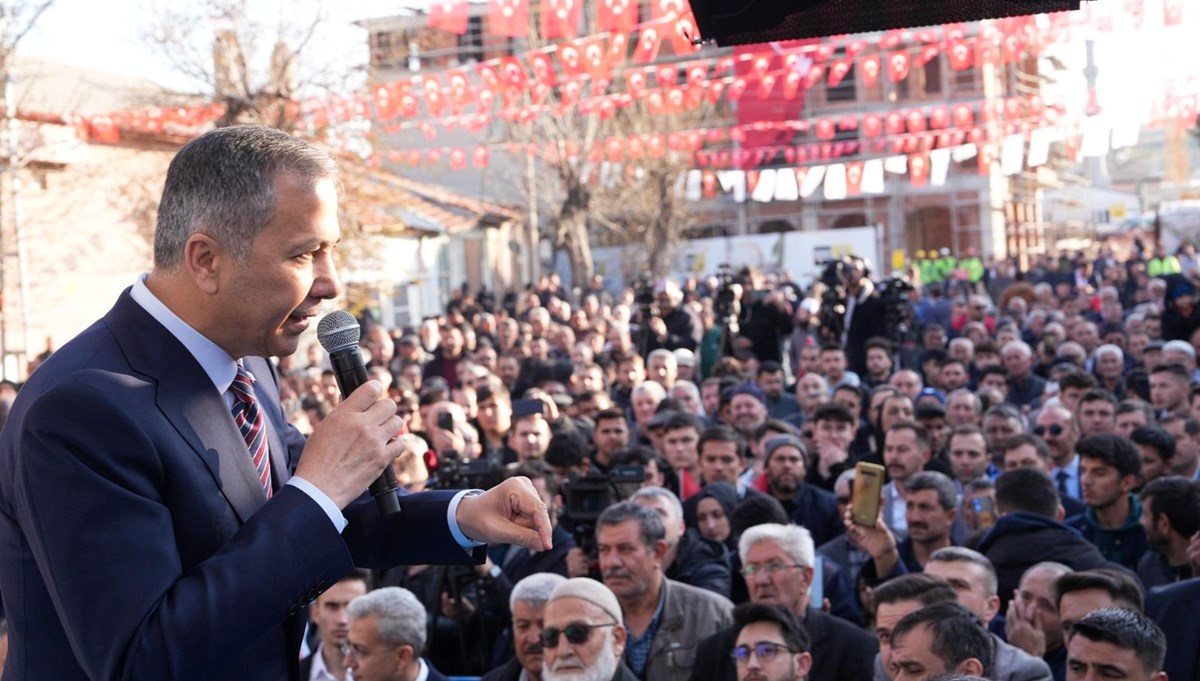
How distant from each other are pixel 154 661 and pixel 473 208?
37.6m

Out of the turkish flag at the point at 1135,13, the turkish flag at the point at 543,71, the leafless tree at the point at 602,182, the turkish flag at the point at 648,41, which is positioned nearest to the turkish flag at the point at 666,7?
the turkish flag at the point at 648,41

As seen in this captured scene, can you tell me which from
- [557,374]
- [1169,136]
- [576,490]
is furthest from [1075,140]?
[1169,136]

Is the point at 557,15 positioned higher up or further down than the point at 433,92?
higher up

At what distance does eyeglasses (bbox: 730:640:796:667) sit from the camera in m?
5.41

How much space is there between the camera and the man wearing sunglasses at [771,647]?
539cm

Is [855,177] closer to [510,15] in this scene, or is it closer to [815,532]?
[510,15]

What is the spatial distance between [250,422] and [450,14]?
13245 millimetres

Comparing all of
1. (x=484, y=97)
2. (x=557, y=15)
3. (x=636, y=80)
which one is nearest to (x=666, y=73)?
(x=636, y=80)

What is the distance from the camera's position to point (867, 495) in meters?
6.55

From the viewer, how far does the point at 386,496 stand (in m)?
2.54

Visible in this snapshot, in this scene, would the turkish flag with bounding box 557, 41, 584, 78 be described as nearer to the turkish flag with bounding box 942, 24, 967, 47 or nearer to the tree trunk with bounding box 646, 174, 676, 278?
the turkish flag with bounding box 942, 24, 967, 47

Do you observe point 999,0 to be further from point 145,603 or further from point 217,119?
point 217,119

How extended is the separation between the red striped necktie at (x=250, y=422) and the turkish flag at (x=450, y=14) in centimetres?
1292

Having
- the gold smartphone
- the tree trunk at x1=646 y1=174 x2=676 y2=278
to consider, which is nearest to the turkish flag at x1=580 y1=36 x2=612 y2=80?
the gold smartphone
